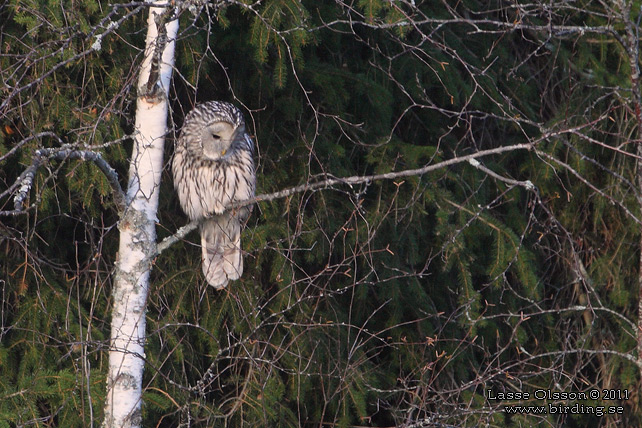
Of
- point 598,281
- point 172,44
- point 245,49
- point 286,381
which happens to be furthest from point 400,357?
point 172,44

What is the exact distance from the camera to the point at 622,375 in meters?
4.68

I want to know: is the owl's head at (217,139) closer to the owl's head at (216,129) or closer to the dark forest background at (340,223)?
the owl's head at (216,129)

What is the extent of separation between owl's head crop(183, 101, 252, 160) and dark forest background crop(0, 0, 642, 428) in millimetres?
185

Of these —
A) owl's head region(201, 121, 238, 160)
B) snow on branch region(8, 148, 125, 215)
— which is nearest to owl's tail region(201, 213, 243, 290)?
owl's head region(201, 121, 238, 160)

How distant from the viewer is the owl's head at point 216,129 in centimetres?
393

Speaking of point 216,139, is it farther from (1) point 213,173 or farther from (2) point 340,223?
(2) point 340,223

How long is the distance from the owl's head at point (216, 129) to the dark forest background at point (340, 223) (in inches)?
7.3

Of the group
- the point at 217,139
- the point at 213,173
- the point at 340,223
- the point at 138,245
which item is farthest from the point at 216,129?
the point at 138,245

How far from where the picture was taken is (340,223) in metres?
4.27

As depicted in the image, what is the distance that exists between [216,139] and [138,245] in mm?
1140

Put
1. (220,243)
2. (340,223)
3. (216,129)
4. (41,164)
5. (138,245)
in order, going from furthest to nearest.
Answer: (340,223) < (220,243) < (216,129) < (138,245) < (41,164)

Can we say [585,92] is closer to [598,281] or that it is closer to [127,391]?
[598,281]

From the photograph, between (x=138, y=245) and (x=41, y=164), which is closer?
(x=41, y=164)

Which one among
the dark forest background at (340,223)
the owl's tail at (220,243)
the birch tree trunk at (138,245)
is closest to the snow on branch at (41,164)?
the birch tree trunk at (138,245)
